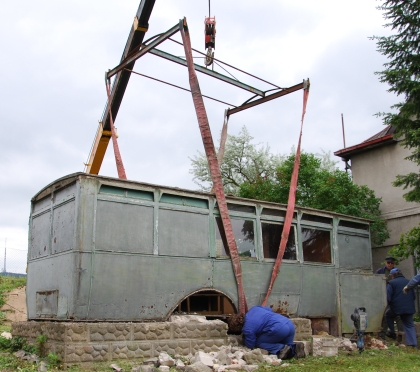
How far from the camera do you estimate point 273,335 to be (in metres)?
9.37

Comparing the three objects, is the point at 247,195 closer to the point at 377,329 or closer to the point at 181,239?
the point at 377,329

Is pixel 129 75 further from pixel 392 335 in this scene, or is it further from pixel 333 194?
pixel 392 335

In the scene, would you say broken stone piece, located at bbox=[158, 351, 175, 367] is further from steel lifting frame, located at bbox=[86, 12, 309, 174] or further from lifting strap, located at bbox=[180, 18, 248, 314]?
steel lifting frame, located at bbox=[86, 12, 309, 174]

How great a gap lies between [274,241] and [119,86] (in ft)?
20.6

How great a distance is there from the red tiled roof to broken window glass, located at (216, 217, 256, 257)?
9045 millimetres

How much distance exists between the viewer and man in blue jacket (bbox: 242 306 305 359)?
366 inches

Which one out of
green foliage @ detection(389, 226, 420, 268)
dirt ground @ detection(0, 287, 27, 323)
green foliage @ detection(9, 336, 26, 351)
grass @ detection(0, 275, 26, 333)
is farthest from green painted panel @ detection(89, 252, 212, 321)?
grass @ detection(0, 275, 26, 333)

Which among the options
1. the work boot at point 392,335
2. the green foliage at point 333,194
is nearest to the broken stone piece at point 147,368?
the work boot at point 392,335

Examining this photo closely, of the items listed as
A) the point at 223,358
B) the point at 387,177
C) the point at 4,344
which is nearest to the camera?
the point at 223,358

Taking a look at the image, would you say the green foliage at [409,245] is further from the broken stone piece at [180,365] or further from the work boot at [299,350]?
the broken stone piece at [180,365]

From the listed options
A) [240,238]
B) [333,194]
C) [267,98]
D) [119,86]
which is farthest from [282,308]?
[333,194]

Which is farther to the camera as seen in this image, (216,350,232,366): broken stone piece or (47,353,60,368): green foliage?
(216,350,232,366): broken stone piece

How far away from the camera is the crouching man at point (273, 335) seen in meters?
9.30

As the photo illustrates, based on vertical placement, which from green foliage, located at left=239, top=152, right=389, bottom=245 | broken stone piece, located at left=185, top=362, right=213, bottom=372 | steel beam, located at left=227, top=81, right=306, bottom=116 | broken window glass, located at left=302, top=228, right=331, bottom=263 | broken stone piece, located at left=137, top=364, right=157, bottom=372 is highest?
steel beam, located at left=227, top=81, right=306, bottom=116
